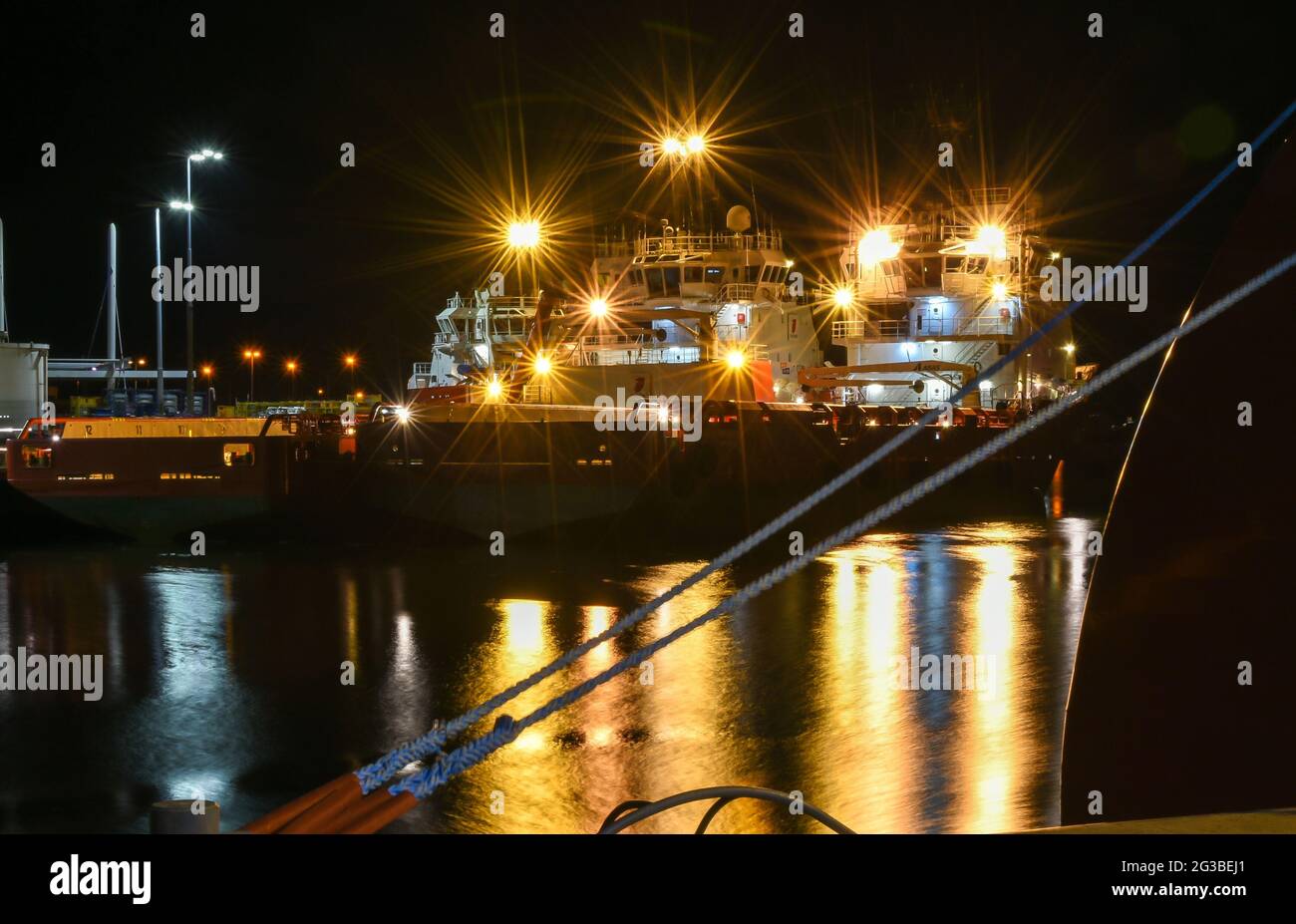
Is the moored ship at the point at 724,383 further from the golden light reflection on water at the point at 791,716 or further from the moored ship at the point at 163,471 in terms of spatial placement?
the golden light reflection on water at the point at 791,716

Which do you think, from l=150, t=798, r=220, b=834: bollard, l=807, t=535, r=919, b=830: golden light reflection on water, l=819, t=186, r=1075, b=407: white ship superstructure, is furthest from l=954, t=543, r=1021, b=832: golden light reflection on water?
l=819, t=186, r=1075, b=407: white ship superstructure

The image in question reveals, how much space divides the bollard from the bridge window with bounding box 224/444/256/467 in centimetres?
2281

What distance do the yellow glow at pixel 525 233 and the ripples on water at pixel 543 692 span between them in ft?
71.3

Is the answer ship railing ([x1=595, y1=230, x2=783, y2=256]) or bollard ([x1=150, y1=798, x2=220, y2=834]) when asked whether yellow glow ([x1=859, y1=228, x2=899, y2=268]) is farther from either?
bollard ([x1=150, y1=798, x2=220, y2=834])

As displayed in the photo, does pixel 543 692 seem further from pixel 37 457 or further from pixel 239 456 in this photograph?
pixel 37 457

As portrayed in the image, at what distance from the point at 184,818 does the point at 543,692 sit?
862cm

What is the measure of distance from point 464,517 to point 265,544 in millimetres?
4688

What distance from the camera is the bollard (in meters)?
3.10

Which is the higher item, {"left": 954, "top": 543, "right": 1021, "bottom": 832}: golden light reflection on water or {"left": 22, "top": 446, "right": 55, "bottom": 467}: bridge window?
{"left": 22, "top": 446, "right": 55, "bottom": 467}: bridge window

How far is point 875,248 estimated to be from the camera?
42.5m

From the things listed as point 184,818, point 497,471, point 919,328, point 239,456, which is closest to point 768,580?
point 184,818

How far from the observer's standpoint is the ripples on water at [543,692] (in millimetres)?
8570

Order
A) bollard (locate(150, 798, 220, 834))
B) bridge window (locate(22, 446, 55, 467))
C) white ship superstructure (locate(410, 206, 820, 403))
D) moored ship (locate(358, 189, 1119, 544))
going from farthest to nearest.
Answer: white ship superstructure (locate(410, 206, 820, 403)), bridge window (locate(22, 446, 55, 467)), moored ship (locate(358, 189, 1119, 544)), bollard (locate(150, 798, 220, 834))

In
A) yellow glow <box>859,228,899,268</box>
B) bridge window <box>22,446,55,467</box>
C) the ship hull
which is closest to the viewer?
the ship hull
